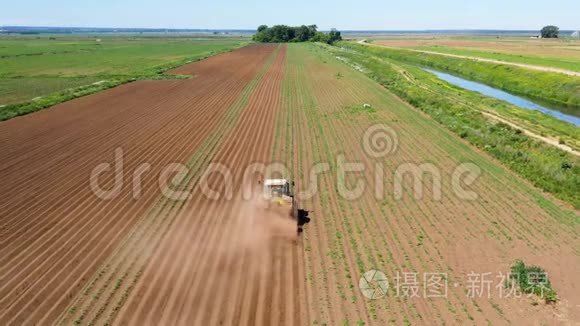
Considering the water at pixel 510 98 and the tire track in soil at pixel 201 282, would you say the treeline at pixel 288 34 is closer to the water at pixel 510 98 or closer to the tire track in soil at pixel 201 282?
the water at pixel 510 98

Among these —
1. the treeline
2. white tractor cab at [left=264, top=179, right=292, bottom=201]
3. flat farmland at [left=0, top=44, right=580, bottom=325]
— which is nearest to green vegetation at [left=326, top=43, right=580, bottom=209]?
flat farmland at [left=0, top=44, right=580, bottom=325]

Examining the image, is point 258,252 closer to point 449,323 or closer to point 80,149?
point 449,323

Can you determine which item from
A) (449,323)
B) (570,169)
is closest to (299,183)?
(449,323)
